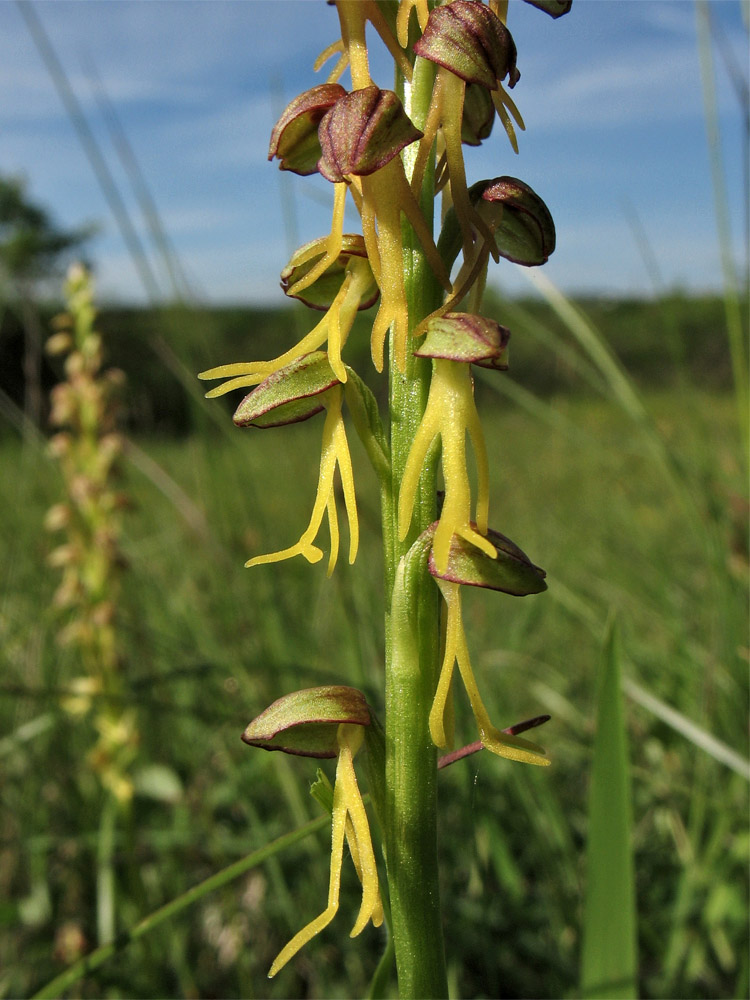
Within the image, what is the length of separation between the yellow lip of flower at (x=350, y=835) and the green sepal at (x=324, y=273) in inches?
12.2

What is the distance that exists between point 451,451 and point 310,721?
0.21m

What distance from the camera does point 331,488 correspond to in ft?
1.97

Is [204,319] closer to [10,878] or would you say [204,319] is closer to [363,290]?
[363,290]

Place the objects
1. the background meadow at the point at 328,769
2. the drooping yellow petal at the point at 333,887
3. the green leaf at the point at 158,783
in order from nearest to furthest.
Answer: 1. the drooping yellow petal at the point at 333,887
2. the background meadow at the point at 328,769
3. the green leaf at the point at 158,783

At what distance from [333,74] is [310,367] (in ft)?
0.75

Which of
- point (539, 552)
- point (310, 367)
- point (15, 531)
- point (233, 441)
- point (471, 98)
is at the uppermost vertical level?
point (471, 98)

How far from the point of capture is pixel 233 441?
4.28ft

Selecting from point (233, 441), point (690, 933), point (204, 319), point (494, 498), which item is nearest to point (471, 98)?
point (204, 319)

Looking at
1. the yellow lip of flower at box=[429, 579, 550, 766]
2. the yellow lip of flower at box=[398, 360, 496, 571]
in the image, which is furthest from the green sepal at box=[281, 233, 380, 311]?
the yellow lip of flower at box=[429, 579, 550, 766]

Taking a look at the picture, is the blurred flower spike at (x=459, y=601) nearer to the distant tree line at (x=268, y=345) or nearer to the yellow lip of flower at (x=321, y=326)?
the yellow lip of flower at (x=321, y=326)

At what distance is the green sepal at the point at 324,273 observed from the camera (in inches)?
23.8

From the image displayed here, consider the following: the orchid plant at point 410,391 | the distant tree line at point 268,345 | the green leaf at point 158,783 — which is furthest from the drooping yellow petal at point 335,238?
the green leaf at point 158,783

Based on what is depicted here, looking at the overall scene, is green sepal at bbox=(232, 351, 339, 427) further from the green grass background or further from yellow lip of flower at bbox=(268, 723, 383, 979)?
the green grass background

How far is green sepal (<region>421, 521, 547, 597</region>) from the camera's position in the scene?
547mm
